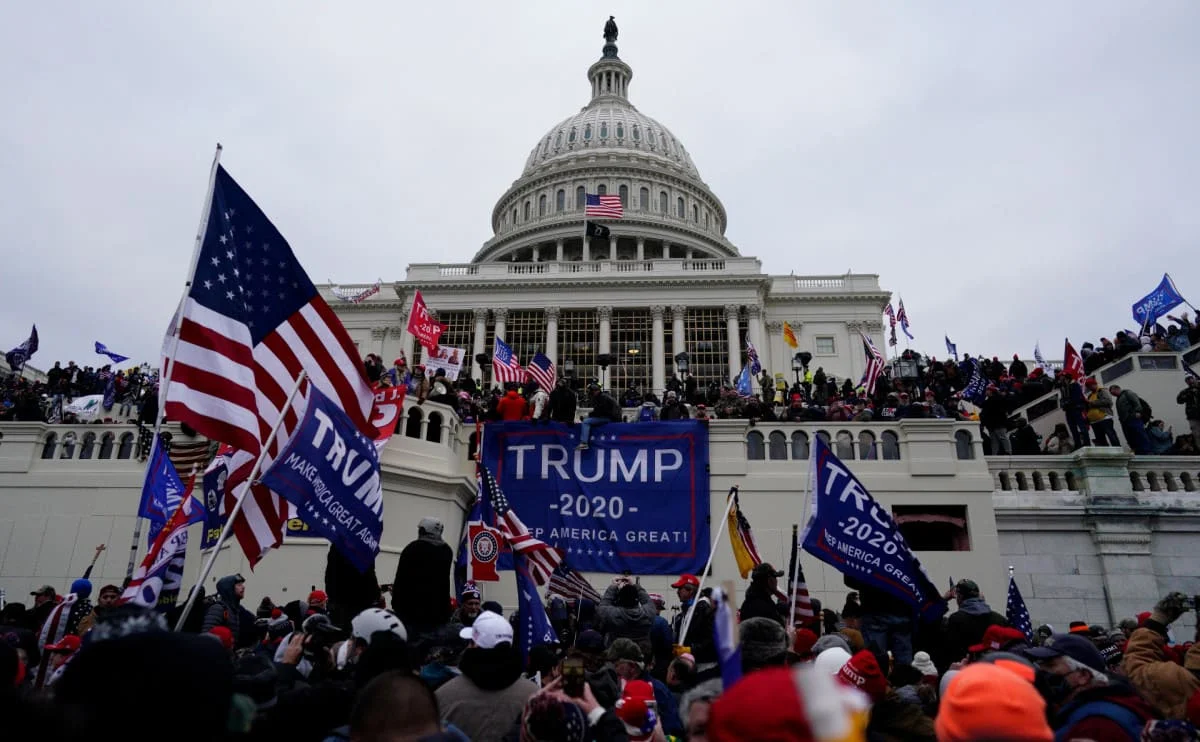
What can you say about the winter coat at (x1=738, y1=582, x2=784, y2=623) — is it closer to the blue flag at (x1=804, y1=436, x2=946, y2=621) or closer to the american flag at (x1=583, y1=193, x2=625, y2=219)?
the blue flag at (x1=804, y1=436, x2=946, y2=621)

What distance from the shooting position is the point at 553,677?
6082 millimetres

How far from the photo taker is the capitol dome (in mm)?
69062

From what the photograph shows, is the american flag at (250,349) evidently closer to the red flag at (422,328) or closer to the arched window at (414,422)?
the arched window at (414,422)

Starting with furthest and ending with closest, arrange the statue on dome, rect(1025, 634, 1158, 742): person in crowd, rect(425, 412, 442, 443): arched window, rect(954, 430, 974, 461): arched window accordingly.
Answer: the statue on dome, rect(425, 412, 442, 443): arched window, rect(954, 430, 974, 461): arched window, rect(1025, 634, 1158, 742): person in crowd

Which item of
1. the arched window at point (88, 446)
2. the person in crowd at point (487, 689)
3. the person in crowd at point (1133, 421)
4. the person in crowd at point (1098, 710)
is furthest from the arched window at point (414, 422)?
the person in crowd at point (1133, 421)

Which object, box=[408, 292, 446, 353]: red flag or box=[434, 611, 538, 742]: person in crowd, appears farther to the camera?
box=[408, 292, 446, 353]: red flag

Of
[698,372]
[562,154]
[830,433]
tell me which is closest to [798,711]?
[830,433]

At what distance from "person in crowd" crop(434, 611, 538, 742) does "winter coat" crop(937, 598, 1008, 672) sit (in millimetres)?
4673

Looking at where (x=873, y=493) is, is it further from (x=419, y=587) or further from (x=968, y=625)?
(x=419, y=587)

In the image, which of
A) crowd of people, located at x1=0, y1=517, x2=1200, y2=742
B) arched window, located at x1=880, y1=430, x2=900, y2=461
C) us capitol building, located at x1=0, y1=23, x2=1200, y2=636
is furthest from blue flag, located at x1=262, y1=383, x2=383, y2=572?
arched window, located at x1=880, y1=430, x2=900, y2=461

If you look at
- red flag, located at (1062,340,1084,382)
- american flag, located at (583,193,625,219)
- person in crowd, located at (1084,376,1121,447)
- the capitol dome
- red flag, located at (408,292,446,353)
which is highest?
the capitol dome

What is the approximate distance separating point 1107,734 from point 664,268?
A: 4817 cm

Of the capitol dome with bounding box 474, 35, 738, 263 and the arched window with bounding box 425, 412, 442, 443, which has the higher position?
the capitol dome with bounding box 474, 35, 738, 263

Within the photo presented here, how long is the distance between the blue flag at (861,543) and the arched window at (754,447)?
818 cm
